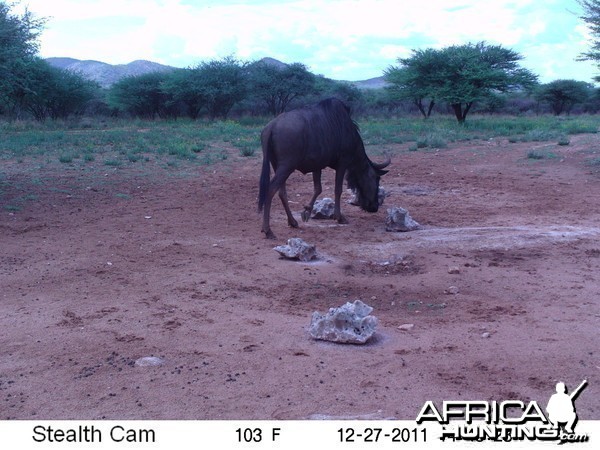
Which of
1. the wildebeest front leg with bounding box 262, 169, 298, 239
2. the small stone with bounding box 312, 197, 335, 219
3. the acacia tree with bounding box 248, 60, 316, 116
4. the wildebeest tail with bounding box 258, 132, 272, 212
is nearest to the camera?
the wildebeest front leg with bounding box 262, 169, 298, 239

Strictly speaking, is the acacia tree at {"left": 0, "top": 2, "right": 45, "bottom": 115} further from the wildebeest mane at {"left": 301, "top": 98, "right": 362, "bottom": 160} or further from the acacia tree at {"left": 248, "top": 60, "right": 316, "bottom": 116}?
the acacia tree at {"left": 248, "top": 60, "right": 316, "bottom": 116}

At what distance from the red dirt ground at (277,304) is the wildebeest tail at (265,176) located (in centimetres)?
56

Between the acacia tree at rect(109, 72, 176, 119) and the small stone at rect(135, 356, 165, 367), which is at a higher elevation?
the acacia tree at rect(109, 72, 176, 119)

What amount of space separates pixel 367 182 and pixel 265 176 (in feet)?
7.07

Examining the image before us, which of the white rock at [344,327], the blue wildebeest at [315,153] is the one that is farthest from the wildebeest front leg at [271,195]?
the white rock at [344,327]

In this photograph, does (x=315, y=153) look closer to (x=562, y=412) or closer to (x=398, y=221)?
(x=398, y=221)

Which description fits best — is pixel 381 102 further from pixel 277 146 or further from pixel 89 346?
pixel 89 346

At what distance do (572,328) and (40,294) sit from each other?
4.87m

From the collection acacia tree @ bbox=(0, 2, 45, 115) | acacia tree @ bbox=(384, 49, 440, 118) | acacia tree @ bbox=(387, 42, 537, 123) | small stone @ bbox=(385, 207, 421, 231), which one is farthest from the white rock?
acacia tree @ bbox=(384, 49, 440, 118)

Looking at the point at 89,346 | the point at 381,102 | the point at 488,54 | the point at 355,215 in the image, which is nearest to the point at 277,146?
the point at 355,215

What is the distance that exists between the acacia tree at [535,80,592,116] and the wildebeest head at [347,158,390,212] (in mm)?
43335

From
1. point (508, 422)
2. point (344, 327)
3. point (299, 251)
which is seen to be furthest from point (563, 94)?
point (508, 422)

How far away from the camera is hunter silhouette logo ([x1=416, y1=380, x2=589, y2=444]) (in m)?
3.30

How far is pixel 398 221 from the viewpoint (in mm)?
9461
